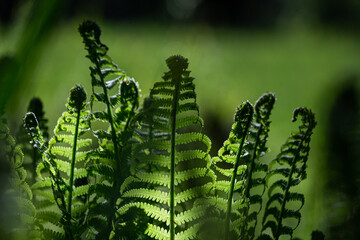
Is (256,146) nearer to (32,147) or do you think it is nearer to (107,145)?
(107,145)

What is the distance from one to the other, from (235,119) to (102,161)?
0.16m

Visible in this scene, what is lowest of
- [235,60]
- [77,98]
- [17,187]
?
[17,187]

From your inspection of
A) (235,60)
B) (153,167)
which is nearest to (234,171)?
(153,167)

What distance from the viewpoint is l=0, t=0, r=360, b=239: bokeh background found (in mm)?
320

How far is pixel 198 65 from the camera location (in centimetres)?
349

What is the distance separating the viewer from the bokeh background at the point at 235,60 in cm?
32

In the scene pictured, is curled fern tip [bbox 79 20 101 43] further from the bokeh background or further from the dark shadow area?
the dark shadow area

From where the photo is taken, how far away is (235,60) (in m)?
5.21

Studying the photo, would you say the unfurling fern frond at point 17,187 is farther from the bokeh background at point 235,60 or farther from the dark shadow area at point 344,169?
the dark shadow area at point 344,169

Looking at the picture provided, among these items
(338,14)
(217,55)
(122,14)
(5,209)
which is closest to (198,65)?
(217,55)

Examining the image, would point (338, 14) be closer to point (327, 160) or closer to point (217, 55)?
point (217, 55)

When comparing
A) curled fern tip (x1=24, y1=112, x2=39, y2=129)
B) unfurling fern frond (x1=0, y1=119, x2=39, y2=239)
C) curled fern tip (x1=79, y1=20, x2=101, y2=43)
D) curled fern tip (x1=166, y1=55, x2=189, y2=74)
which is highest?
curled fern tip (x1=79, y1=20, x2=101, y2=43)

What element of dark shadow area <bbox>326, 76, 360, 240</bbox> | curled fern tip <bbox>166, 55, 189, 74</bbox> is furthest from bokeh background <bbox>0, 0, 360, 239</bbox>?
curled fern tip <bbox>166, 55, 189, 74</bbox>

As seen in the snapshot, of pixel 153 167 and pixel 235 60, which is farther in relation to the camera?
pixel 235 60
